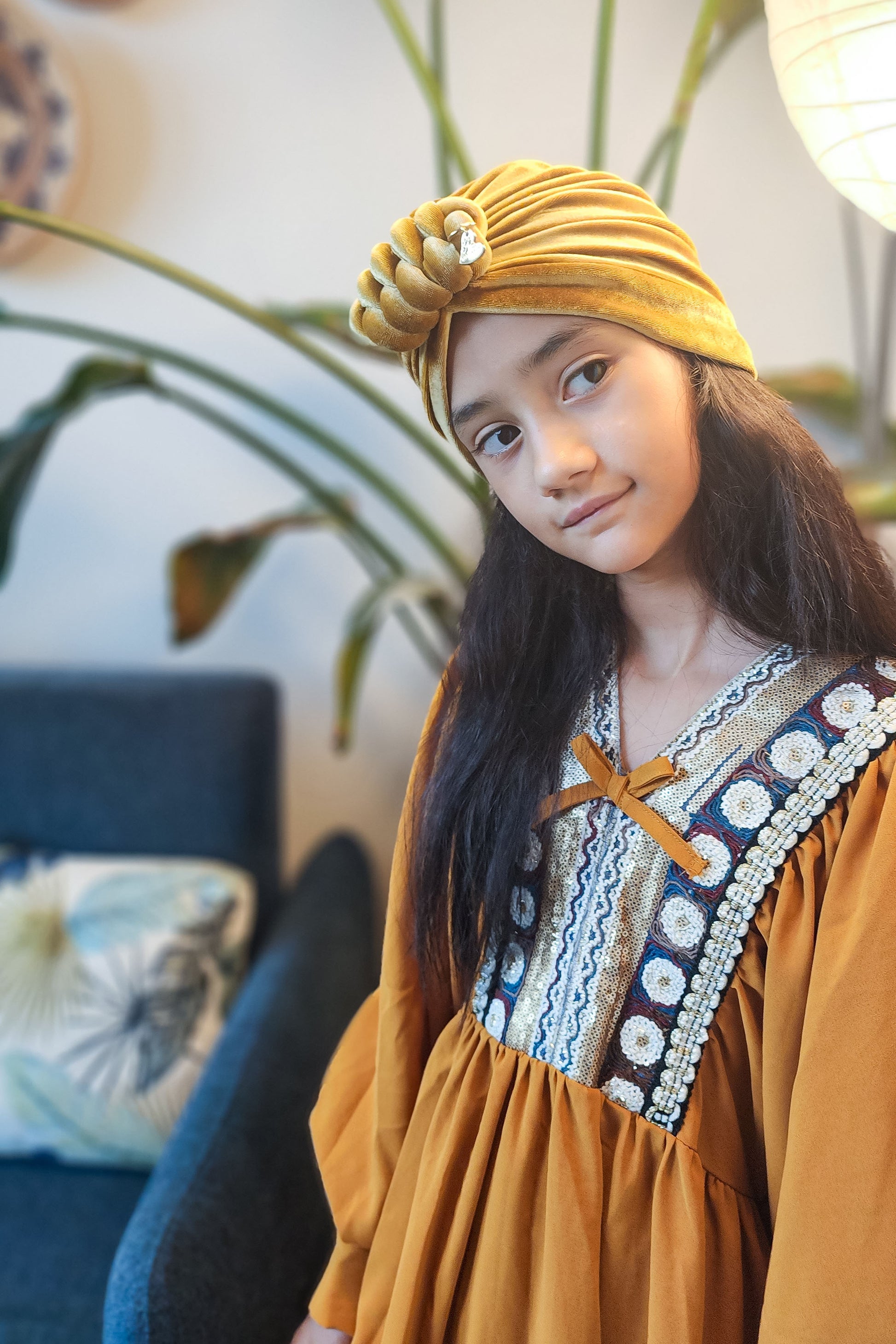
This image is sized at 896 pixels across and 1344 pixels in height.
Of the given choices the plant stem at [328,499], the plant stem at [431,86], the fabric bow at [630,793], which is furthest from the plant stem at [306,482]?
the fabric bow at [630,793]

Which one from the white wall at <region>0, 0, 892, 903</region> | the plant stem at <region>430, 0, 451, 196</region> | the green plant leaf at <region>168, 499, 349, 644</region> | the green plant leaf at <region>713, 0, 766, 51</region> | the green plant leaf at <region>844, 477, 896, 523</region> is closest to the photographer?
the green plant leaf at <region>844, 477, 896, 523</region>

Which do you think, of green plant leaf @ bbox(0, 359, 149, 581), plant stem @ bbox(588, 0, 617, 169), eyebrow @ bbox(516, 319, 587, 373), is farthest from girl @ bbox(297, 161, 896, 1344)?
green plant leaf @ bbox(0, 359, 149, 581)

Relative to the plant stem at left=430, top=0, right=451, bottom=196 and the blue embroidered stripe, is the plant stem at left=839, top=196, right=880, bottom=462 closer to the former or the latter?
the plant stem at left=430, top=0, right=451, bottom=196

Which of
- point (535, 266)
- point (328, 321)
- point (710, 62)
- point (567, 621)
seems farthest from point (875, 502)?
point (328, 321)

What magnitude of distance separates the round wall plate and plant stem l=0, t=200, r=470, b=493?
370mm

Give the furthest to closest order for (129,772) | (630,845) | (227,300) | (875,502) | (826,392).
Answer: (129,772) → (826,392) → (227,300) → (875,502) → (630,845)

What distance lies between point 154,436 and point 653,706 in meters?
1.07

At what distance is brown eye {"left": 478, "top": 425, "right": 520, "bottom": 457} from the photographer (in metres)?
0.51

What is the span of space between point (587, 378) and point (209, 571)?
733 mm

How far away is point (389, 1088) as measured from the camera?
2.09 feet

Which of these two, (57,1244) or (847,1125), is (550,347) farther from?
(57,1244)

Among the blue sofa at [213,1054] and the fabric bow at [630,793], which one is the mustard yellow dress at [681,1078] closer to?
the fabric bow at [630,793]

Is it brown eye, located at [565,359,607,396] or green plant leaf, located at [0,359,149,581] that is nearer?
brown eye, located at [565,359,607,396]

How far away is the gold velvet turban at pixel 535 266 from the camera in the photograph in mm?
463
